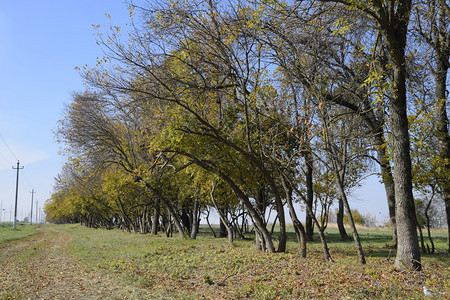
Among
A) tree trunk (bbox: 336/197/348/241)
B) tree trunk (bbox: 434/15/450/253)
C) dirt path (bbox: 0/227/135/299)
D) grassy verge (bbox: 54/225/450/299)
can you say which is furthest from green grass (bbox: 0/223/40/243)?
tree trunk (bbox: 434/15/450/253)

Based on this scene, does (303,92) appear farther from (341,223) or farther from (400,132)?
(341,223)

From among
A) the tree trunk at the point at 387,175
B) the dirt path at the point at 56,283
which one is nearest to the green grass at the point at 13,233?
the dirt path at the point at 56,283

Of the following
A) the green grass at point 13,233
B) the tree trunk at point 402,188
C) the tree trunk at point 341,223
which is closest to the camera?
the tree trunk at point 402,188

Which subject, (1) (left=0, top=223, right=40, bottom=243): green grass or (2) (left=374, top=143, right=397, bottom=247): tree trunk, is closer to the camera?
(2) (left=374, top=143, right=397, bottom=247): tree trunk

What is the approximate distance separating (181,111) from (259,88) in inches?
119

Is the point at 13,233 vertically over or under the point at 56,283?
over

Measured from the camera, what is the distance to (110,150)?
997 inches

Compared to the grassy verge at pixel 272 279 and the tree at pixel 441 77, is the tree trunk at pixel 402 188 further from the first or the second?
the tree at pixel 441 77

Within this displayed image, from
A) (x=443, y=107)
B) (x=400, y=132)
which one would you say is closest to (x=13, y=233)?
(x=443, y=107)

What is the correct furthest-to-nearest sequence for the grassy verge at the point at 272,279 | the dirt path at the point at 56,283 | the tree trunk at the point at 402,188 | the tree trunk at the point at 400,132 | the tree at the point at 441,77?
the tree at the point at 441,77, the tree trunk at the point at 402,188, the tree trunk at the point at 400,132, the dirt path at the point at 56,283, the grassy verge at the point at 272,279

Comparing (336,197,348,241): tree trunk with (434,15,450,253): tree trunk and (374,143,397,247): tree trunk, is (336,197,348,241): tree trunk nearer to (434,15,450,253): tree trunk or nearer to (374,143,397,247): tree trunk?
(374,143,397,247): tree trunk

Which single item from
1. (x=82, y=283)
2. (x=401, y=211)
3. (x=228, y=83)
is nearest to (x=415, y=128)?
(x=401, y=211)

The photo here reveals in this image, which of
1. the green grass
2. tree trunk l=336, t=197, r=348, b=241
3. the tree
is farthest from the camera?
the green grass

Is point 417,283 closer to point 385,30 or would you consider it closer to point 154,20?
point 385,30
